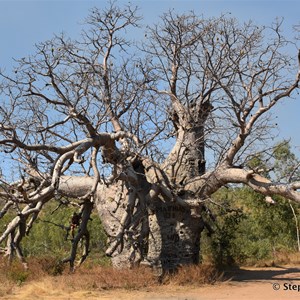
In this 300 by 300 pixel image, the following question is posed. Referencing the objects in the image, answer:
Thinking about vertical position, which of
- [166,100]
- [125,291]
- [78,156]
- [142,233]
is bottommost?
[125,291]

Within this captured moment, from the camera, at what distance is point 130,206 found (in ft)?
31.6

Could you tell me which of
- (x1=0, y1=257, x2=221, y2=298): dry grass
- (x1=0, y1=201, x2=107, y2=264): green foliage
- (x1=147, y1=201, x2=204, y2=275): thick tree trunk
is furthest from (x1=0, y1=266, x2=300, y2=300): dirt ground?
(x1=0, y1=201, x2=107, y2=264): green foliage

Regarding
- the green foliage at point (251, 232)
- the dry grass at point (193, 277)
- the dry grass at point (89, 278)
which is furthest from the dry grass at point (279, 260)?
the dry grass at point (193, 277)

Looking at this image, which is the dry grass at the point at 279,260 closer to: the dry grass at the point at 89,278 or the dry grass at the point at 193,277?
the dry grass at the point at 89,278

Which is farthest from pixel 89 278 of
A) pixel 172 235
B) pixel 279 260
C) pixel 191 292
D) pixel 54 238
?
pixel 54 238

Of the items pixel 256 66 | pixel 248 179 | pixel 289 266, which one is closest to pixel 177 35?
pixel 256 66

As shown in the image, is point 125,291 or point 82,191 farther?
point 82,191

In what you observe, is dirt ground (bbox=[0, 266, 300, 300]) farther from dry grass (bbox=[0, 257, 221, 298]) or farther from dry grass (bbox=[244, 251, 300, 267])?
dry grass (bbox=[244, 251, 300, 267])

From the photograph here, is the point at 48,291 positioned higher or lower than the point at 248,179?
lower

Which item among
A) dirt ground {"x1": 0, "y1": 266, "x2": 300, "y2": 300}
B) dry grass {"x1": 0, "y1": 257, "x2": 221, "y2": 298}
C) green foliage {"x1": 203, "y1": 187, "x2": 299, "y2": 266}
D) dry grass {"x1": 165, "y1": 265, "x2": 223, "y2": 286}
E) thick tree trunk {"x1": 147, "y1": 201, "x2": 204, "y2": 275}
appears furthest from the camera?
green foliage {"x1": 203, "y1": 187, "x2": 299, "y2": 266}

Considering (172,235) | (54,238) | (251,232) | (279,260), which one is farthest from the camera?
(54,238)

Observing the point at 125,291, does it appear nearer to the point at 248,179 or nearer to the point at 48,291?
the point at 48,291

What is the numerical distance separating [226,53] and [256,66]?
0.70 m

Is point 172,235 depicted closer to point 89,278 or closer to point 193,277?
point 193,277
